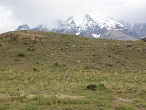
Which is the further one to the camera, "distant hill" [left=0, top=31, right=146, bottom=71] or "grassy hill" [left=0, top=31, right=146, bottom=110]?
"distant hill" [left=0, top=31, right=146, bottom=71]

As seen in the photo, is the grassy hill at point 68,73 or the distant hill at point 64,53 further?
the distant hill at point 64,53

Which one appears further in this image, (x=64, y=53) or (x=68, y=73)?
(x=64, y=53)

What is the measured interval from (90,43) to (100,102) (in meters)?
37.1

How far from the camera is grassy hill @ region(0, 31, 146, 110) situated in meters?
17.8

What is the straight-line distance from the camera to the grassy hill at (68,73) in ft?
58.5

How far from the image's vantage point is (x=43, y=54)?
4688 cm

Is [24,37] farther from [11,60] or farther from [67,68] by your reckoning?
[67,68]

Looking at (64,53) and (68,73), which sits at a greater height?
(64,53)

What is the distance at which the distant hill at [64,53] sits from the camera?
42.2 metres

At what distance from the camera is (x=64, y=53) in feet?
157

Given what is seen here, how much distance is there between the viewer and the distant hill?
1663 inches

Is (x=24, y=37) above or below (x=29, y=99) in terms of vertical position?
above

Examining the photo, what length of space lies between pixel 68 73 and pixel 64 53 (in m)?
13.1

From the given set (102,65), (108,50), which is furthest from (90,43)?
(102,65)
